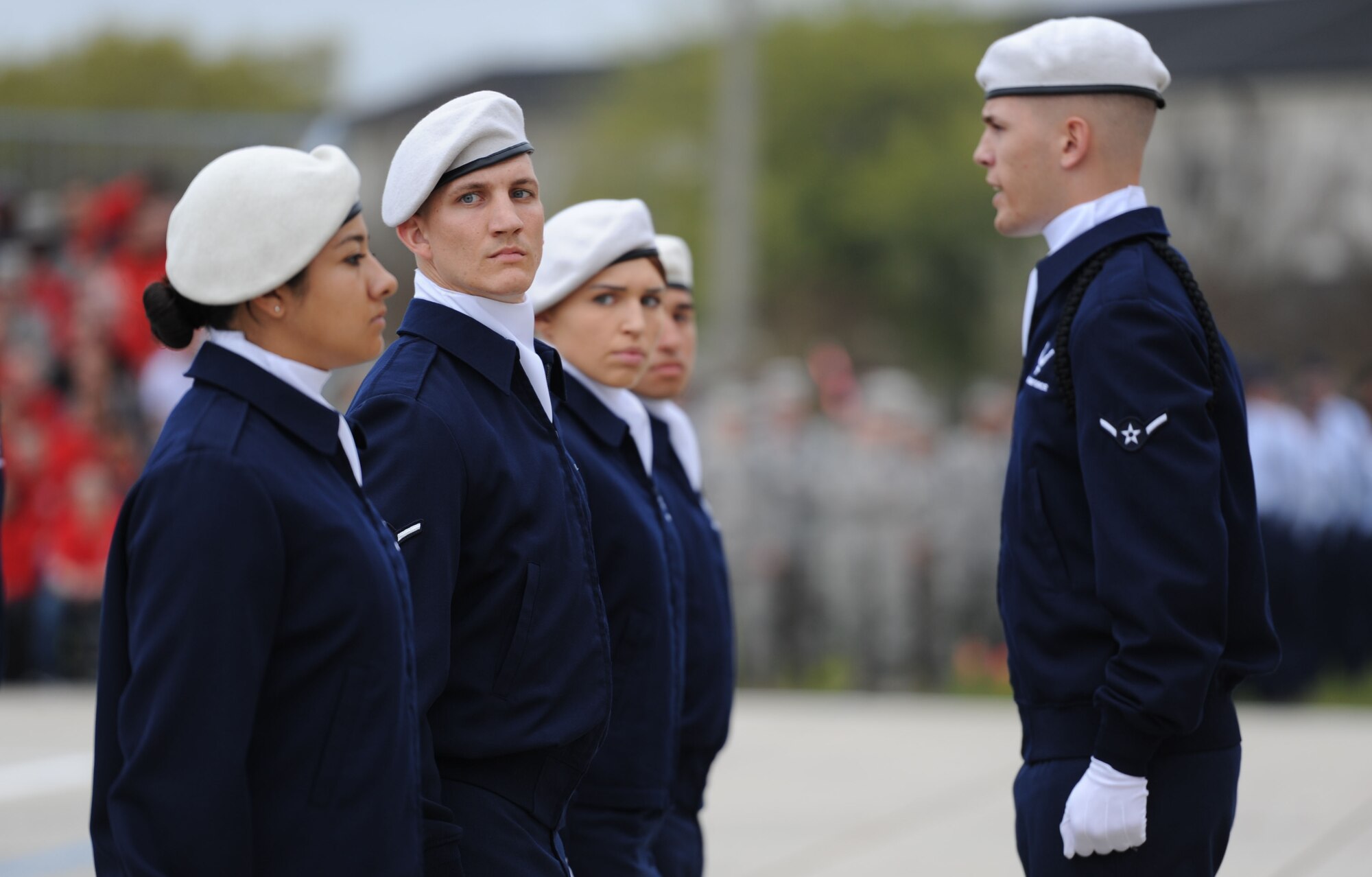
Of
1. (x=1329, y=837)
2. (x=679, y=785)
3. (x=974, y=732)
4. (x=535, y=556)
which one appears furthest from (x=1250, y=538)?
(x=974, y=732)

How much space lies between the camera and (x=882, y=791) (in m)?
9.16

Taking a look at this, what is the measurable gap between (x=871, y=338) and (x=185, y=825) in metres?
40.4

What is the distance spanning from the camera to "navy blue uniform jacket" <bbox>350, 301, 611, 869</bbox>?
328 cm

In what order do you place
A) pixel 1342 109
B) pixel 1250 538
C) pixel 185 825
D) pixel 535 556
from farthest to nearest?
1. pixel 1342 109
2. pixel 1250 538
3. pixel 535 556
4. pixel 185 825

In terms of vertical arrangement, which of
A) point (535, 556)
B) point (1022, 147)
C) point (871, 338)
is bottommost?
point (871, 338)

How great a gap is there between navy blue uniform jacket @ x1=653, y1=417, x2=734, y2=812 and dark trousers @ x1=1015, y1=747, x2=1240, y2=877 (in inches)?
54.1

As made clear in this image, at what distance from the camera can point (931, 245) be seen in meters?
42.2

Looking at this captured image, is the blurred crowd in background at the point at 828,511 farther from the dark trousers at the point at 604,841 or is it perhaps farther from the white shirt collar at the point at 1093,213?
the white shirt collar at the point at 1093,213

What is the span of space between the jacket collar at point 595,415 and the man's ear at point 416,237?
2.46 ft

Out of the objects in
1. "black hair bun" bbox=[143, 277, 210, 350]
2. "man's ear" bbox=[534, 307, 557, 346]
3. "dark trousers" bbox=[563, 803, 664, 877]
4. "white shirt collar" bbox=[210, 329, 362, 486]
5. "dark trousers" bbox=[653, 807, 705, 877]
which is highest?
"black hair bun" bbox=[143, 277, 210, 350]

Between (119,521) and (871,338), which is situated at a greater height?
(119,521)

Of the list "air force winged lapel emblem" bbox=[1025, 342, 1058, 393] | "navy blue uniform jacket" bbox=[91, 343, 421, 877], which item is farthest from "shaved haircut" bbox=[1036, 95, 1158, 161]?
"navy blue uniform jacket" bbox=[91, 343, 421, 877]

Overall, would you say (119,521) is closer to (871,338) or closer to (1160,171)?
(1160,171)

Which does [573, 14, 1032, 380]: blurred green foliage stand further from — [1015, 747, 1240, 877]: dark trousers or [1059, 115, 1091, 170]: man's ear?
[1015, 747, 1240, 877]: dark trousers
